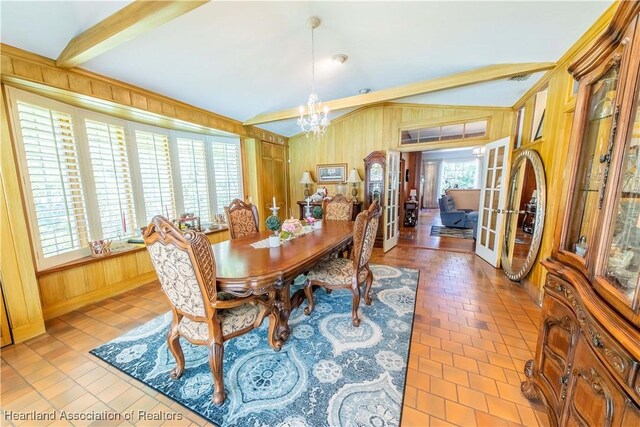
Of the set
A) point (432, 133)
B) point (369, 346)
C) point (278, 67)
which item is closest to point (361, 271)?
point (369, 346)

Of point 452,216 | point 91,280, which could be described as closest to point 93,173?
point 91,280

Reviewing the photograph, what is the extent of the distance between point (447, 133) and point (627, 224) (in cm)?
413

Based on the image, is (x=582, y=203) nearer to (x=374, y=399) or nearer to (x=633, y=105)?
(x=633, y=105)

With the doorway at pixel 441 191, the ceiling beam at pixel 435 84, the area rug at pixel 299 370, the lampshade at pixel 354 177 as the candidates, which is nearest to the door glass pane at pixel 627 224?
the area rug at pixel 299 370

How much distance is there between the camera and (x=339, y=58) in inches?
109

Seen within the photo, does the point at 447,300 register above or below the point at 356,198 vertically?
below

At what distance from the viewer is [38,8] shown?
166 cm

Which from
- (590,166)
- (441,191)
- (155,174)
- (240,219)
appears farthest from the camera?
(441,191)

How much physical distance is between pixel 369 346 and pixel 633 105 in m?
1.94

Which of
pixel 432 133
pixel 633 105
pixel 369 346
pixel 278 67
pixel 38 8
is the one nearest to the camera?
pixel 633 105

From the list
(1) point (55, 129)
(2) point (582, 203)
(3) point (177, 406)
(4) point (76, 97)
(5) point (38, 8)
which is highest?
(5) point (38, 8)

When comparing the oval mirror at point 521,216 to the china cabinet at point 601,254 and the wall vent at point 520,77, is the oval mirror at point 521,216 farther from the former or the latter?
the china cabinet at point 601,254

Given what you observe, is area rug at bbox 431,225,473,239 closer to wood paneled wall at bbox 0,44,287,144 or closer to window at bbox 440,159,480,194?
window at bbox 440,159,480,194

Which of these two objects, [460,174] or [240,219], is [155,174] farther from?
[460,174]
